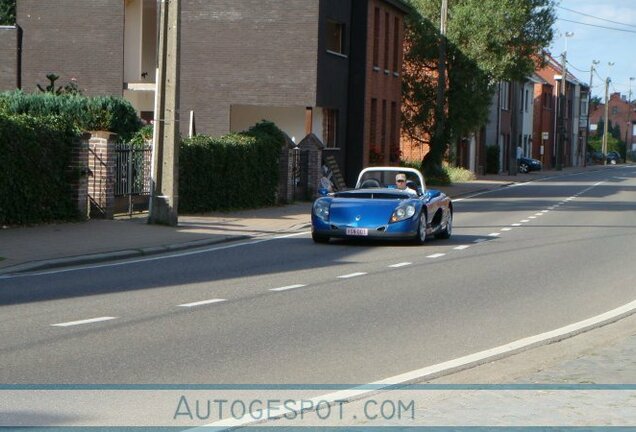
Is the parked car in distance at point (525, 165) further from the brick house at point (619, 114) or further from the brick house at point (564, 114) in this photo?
the brick house at point (619, 114)

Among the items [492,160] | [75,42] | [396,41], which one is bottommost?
[492,160]

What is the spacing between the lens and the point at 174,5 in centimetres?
2170

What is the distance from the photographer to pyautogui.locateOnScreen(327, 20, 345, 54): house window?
42.1 meters

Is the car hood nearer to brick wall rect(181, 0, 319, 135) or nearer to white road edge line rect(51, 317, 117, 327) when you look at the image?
white road edge line rect(51, 317, 117, 327)

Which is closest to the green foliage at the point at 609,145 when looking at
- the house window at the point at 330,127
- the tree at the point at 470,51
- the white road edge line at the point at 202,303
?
the tree at the point at 470,51

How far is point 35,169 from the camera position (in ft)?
69.2

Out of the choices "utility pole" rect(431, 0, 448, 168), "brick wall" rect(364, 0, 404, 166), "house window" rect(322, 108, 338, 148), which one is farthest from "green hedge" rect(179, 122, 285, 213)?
"utility pole" rect(431, 0, 448, 168)

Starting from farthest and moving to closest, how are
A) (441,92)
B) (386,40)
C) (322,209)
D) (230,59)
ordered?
(441,92), (386,40), (230,59), (322,209)

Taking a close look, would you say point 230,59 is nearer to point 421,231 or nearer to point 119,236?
point 119,236

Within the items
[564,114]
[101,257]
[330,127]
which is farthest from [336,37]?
[564,114]

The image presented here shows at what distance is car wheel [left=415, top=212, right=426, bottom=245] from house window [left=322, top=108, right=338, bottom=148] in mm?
22442

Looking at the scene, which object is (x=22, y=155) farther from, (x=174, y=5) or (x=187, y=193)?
(x=187, y=193)

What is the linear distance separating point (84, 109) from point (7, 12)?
Answer: 26863 millimetres

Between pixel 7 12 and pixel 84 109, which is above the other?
pixel 7 12
